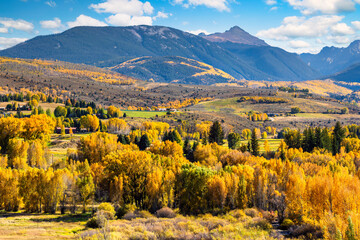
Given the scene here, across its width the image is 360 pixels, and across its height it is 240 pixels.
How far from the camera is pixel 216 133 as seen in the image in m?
139

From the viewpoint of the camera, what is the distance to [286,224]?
48344mm

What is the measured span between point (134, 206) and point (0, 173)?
1084 inches

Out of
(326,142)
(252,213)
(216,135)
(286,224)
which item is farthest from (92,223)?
(326,142)

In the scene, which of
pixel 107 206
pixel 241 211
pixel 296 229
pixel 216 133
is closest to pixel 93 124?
pixel 216 133

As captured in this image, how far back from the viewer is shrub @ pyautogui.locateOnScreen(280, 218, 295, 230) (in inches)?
1890

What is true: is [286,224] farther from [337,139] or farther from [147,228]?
[337,139]

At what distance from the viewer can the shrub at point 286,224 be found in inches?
1890

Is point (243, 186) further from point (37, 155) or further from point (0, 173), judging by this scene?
point (37, 155)

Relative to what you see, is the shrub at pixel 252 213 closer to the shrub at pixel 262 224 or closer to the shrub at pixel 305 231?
the shrub at pixel 262 224

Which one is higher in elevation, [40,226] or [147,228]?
[147,228]

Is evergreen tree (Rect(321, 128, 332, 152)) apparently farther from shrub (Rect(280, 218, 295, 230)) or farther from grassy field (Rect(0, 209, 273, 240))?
shrub (Rect(280, 218, 295, 230))

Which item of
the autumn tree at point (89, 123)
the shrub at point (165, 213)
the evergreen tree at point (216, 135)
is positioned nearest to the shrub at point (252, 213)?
the shrub at point (165, 213)

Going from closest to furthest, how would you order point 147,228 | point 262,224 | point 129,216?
point 147,228 < point 262,224 < point 129,216

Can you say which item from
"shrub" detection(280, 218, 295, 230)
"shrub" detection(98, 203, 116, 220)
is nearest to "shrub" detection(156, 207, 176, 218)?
"shrub" detection(98, 203, 116, 220)
